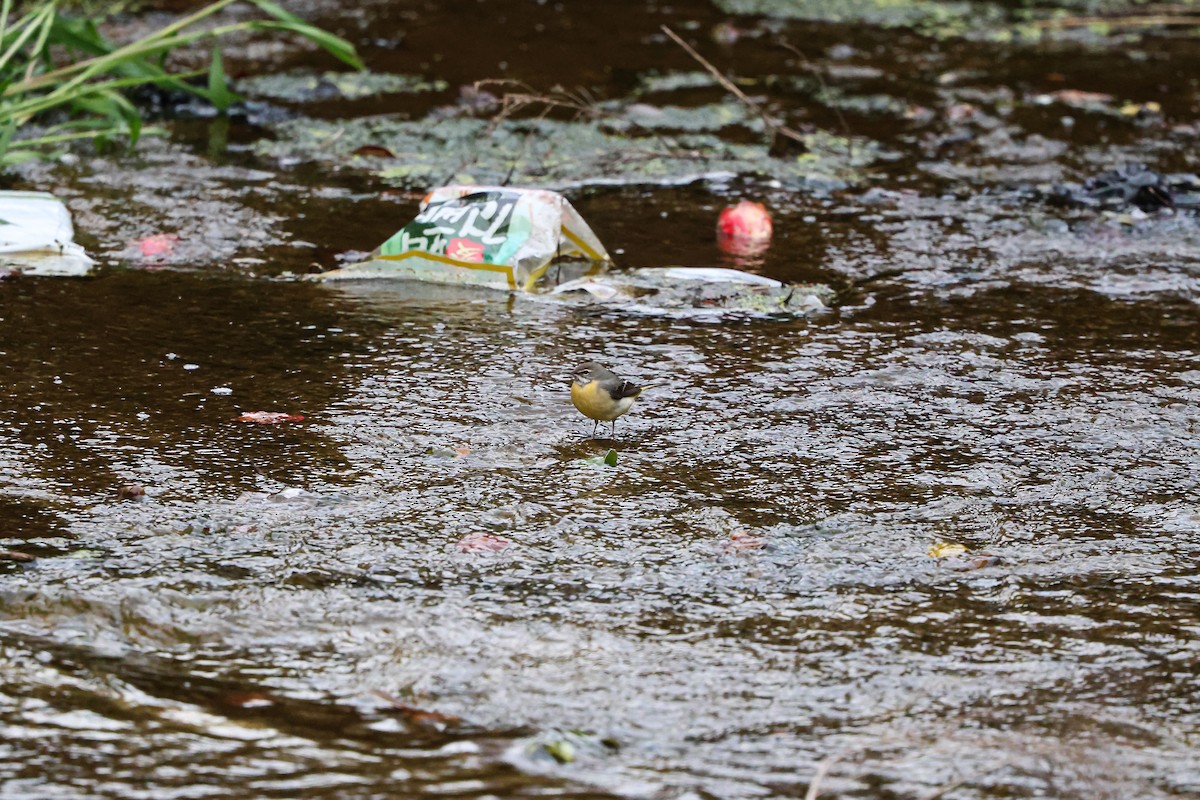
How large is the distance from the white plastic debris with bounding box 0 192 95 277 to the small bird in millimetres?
1982

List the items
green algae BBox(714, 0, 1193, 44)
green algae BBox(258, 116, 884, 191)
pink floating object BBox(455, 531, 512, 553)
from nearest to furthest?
pink floating object BBox(455, 531, 512, 553)
green algae BBox(258, 116, 884, 191)
green algae BBox(714, 0, 1193, 44)

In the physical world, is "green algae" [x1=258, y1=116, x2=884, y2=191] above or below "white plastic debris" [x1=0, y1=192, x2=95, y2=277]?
above

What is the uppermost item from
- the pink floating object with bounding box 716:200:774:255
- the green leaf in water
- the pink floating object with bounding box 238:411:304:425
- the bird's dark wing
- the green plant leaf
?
the green plant leaf

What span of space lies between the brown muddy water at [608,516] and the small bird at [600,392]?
0.39 feet

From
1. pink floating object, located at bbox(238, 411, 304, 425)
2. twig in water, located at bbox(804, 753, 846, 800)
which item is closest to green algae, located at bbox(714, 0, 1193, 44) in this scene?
pink floating object, located at bbox(238, 411, 304, 425)

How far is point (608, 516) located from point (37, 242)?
2478 mm

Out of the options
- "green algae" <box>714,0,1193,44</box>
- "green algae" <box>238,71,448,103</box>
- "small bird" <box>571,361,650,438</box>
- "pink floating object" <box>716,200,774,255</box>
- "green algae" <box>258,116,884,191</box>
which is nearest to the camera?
"small bird" <box>571,361,650,438</box>

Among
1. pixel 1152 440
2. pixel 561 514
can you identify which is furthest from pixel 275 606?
pixel 1152 440

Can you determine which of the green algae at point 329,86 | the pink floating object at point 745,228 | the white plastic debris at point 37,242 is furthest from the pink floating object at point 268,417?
the green algae at point 329,86

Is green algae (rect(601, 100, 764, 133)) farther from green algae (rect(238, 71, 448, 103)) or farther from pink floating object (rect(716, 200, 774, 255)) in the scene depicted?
pink floating object (rect(716, 200, 774, 255))

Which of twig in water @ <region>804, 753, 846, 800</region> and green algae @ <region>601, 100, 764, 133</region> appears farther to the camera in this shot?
green algae @ <region>601, 100, 764, 133</region>

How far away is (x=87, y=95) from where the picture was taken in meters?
5.29

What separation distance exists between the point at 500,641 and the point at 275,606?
16.5 inches

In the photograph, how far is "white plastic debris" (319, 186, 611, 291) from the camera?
429 cm
